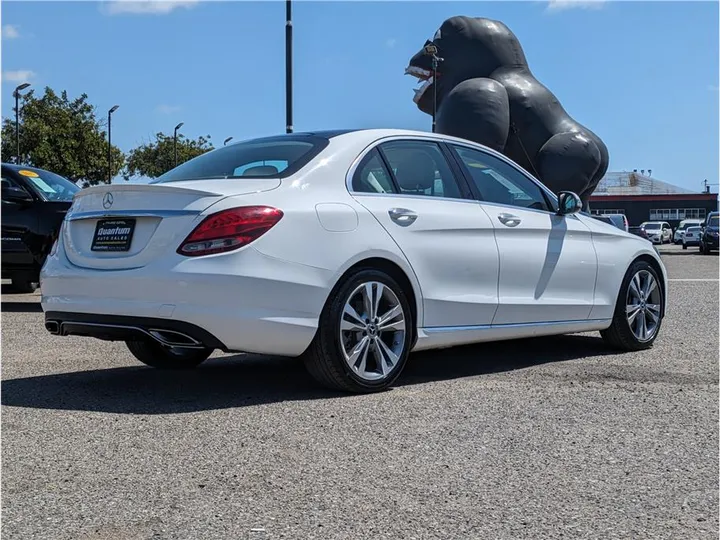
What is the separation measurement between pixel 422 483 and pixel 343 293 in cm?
176

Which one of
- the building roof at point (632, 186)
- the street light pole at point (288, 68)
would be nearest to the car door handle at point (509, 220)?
the street light pole at point (288, 68)

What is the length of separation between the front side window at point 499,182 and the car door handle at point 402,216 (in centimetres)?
84

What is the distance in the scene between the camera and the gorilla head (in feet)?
73.6

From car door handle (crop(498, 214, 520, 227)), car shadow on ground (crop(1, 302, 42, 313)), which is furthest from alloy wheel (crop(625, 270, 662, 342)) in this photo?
car shadow on ground (crop(1, 302, 42, 313))

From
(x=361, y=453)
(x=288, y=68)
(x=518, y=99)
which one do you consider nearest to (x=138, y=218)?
(x=361, y=453)

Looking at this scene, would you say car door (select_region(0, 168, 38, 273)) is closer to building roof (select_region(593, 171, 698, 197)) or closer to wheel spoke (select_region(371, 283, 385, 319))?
wheel spoke (select_region(371, 283, 385, 319))

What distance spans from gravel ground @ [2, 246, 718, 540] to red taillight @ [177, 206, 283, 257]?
0.84 m

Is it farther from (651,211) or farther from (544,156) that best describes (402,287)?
(651,211)

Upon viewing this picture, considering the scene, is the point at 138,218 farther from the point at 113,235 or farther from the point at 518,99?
the point at 518,99

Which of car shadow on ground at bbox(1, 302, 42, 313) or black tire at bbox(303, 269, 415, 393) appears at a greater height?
black tire at bbox(303, 269, 415, 393)

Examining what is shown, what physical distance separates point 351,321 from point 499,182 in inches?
73.5

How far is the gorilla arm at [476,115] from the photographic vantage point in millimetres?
20281

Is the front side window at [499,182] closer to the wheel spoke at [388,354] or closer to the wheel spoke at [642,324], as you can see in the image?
the wheel spoke at [642,324]

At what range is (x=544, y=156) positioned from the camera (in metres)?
22.1
